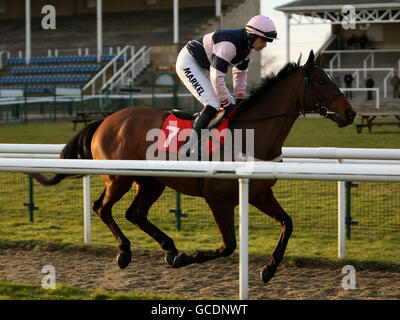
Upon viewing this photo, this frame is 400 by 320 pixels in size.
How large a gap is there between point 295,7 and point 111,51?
8.78 meters

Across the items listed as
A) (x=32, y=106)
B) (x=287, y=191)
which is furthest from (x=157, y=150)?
(x=32, y=106)

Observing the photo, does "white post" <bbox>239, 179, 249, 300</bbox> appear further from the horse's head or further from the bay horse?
the horse's head

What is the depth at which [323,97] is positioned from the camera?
4.18 metres

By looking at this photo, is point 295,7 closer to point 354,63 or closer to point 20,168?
point 354,63

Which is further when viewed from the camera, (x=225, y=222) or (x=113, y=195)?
(x=113, y=195)

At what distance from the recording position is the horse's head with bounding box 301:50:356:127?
4.16m

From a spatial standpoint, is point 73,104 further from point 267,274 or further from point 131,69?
point 267,274

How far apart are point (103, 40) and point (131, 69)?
16.0 feet

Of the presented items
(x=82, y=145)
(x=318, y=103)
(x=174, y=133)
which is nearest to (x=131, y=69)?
(x=82, y=145)

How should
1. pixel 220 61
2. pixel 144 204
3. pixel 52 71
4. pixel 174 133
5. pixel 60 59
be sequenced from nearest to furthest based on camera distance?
pixel 220 61 < pixel 174 133 < pixel 144 204 < pixel 52 71 < pixel 60 59

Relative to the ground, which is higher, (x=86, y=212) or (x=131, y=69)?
(x=131, y=69)

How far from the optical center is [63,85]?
1147 inches

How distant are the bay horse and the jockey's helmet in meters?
0.26
